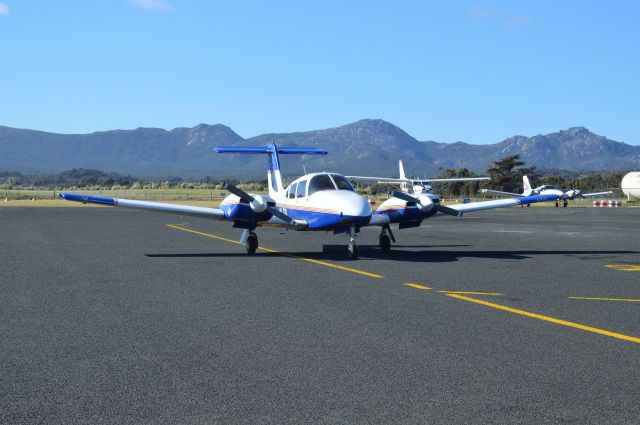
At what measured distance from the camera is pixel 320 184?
2208 cm

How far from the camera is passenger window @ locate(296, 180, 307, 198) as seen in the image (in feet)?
73.0

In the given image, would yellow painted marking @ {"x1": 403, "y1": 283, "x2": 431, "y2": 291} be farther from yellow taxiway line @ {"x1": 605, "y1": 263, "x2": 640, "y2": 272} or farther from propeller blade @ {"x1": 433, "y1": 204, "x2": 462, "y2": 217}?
propeller blade @ {"x1": 433, "y1": 204, "x2": 462, "y2": 217}

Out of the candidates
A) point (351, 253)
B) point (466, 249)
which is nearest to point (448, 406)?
point (351, 253)

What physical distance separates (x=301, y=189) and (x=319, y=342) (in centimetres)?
1319

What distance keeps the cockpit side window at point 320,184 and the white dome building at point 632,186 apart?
83353 mm

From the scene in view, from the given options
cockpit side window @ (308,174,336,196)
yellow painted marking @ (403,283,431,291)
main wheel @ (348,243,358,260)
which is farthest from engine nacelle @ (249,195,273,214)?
yellow painted marking @ (403,283,431,291)

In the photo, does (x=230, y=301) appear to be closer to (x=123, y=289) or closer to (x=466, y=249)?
(x=123, y=289)

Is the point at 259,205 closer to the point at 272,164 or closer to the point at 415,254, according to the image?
the point at 415,254

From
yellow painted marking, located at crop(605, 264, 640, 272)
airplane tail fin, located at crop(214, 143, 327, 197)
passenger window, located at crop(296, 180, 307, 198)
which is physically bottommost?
yellow painted marking, located at crop(605, 264, 640, 272)

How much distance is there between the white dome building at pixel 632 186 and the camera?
95.8 m

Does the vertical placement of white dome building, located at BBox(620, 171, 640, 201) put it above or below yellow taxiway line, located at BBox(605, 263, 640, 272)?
above

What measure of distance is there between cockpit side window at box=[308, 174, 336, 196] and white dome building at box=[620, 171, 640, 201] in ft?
273

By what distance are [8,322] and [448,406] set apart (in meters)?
7.07

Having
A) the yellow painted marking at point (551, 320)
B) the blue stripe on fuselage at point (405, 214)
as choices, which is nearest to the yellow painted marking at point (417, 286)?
the yellow painted marking at point (551, 320)
